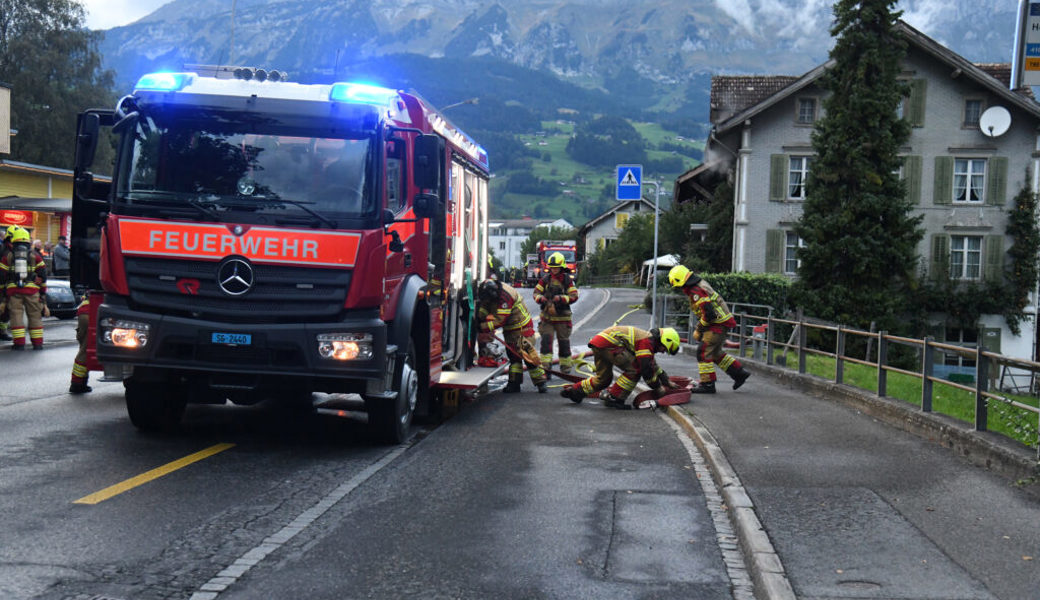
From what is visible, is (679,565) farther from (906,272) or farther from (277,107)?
(906,272)

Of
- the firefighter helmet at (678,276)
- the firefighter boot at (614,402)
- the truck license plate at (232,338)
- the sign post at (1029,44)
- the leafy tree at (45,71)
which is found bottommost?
the firefighter boot at (614,402)

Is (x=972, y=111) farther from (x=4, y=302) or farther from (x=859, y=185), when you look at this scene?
(x=4, y=302)

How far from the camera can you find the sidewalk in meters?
5.48

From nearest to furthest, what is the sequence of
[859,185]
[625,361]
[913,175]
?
[625,361] → [859,185] → [913,175]

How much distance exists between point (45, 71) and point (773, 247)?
40.4 m

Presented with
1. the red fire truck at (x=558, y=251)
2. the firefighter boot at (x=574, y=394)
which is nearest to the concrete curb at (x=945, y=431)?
the firefighter boot at (x=574, y=394)

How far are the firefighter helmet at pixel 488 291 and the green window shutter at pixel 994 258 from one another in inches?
1191

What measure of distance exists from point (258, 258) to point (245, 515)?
7.48 feet

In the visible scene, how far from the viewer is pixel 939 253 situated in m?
39.4

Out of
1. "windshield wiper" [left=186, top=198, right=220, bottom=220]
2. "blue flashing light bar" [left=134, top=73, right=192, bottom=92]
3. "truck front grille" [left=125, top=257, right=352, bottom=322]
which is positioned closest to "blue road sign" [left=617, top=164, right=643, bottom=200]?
"blue flashing light bar" [left=134, top=73, right=192, bottom=92]

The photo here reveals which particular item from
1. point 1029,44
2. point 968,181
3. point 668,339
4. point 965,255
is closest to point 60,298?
point 668,339

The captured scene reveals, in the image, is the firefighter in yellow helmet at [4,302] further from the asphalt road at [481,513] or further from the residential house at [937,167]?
the residential house at [937,167]

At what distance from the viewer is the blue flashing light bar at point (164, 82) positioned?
8578 millimetres

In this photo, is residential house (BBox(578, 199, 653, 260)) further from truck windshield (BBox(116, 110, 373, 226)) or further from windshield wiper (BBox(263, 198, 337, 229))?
windshield wiper (BBox(263, 198, 337, 229))
